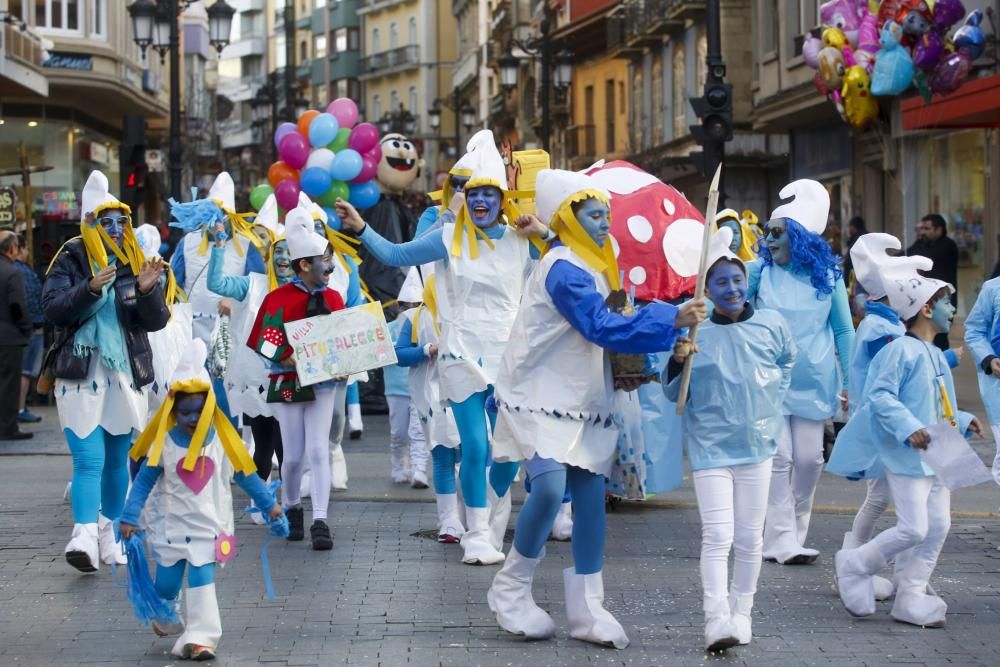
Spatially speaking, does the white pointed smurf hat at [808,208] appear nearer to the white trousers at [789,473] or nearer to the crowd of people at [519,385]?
the crowd of people at [519,385]

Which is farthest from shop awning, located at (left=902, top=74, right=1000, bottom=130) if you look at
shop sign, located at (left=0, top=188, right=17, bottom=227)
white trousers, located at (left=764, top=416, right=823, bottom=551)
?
shop sign, located at (left=0, top=188, right=17, bottom=227)

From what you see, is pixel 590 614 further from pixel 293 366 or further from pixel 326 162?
pixel 326 162

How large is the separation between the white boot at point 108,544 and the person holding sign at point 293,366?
3.47 feet

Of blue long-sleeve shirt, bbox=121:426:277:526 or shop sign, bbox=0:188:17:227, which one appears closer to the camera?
blue long-sleeve shirt, bbox=121:426:277:526

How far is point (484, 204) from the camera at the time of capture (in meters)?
9.35

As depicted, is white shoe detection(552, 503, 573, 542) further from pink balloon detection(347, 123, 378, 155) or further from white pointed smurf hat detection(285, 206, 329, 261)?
pink balloon detection(347, 123, 378, 155)

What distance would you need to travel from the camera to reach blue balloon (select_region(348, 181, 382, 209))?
17.4 m

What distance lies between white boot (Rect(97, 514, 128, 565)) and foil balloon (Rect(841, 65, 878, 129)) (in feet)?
58.7

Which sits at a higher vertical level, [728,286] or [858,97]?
[858,97]

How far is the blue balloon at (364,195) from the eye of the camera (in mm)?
17398

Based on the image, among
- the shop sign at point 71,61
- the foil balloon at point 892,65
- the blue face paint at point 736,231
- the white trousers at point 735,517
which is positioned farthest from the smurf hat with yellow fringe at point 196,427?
the shop sign at point 71,61

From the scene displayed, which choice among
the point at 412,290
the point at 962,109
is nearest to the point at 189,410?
the point at 412,290

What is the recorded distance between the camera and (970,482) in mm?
7504

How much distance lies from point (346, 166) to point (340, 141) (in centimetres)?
56
